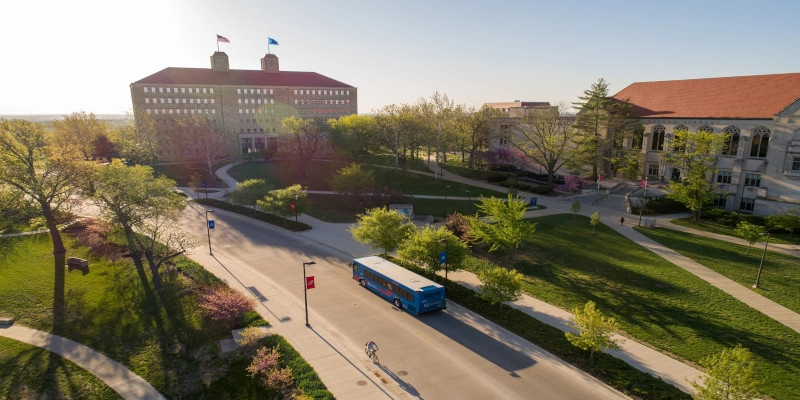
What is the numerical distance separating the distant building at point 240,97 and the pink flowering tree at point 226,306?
83.0 metres

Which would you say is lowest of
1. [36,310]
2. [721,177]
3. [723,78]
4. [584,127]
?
[36,310]

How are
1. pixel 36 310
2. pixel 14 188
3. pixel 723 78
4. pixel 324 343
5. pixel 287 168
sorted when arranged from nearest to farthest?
pixel 324 343, pixel 36 310, pixel 14 188, pixel 723 78, pixel 287 168

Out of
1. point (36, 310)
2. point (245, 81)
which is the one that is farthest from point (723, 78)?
point (245, 81)

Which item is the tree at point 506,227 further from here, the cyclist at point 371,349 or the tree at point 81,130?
the tree at point 81,130

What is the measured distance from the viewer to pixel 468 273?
32438mm

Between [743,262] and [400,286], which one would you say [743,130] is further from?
[400,286]

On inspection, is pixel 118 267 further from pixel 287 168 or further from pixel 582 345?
pixel 287 168

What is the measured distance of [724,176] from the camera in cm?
5372

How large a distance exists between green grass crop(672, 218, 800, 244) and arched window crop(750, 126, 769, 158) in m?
12.2

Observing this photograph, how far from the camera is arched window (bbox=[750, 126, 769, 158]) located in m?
50.0

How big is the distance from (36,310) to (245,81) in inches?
3650

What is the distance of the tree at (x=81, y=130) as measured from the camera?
255 ft

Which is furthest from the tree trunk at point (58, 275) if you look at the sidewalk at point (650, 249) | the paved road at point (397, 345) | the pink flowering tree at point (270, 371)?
the sidewalk at point (650, 249)

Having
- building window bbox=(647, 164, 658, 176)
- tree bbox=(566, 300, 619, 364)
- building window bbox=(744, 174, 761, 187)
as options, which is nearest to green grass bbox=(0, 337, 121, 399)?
tree bbox=(566, 300, 619, 364)
